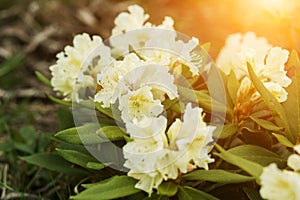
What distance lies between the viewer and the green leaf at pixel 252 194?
1.54 m

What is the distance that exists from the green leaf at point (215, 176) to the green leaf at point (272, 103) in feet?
0.77

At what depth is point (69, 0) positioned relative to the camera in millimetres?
3875

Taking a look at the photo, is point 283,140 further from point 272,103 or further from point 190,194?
point 190,194

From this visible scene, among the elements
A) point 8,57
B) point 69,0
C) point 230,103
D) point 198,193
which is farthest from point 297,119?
point 69,0

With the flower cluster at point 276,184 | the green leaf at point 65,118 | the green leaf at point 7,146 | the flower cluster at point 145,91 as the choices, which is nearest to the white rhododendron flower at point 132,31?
the flower cluster at point 145,91

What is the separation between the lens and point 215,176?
1.46m

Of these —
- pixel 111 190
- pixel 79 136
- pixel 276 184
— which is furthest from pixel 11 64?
pixel 276 184

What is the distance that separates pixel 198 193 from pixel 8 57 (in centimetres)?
215

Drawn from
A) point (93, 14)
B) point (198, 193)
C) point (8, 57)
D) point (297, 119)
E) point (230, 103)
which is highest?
point (93, 14)

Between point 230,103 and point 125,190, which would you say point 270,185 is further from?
point 230,103

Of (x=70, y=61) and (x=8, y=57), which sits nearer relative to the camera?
(x=70, y=61)

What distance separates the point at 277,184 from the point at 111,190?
43 cm

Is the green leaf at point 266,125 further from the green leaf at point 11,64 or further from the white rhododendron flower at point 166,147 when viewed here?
the green leaf at point 11,64

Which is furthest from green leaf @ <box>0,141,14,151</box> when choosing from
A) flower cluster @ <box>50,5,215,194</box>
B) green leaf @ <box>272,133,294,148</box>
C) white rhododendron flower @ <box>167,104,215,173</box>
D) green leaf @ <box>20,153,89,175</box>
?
green leaf @ <box>272,133,294,148</box>
